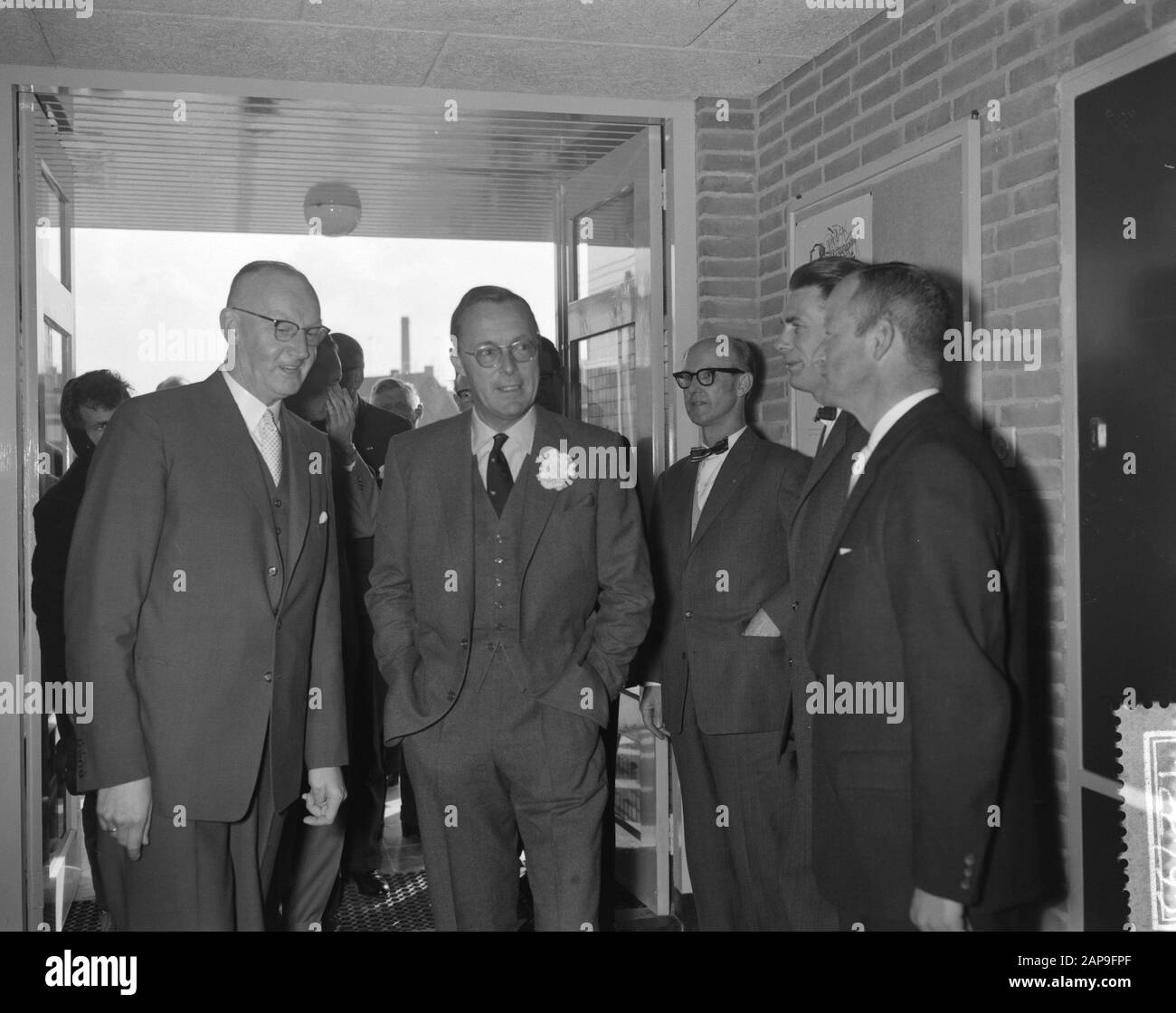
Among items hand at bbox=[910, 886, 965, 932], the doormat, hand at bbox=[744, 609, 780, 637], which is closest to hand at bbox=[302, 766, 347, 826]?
hand at bbox=[744, 609, 780, 637]

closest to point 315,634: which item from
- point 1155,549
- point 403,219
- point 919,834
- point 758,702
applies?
point 758,702

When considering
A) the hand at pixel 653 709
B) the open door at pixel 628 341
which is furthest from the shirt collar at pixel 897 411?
the open door at pixel 628 341

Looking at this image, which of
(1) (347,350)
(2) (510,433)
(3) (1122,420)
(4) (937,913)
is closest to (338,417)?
(1) (347,350)

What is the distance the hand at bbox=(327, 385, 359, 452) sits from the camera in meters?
4.32

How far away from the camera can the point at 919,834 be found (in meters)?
2.06

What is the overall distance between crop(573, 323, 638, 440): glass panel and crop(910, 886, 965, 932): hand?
2.99 m

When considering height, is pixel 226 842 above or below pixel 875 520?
below

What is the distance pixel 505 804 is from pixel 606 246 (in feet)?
9.10

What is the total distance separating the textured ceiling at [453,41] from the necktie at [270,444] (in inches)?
60.7

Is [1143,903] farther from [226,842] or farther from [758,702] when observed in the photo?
[226,842]

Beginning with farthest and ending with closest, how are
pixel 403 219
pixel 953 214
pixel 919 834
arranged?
1. pixel 403 219
2. pixel 953 214
3. pixel 919 834

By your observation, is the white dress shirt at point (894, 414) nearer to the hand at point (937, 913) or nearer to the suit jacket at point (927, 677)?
the suit jacket at point (927, 677)

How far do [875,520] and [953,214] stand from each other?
4.93 ft
